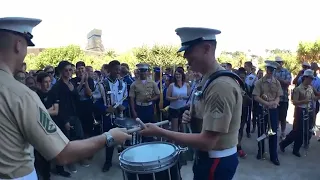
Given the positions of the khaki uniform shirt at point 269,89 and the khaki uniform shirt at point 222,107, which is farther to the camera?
the khaki uniform shirt at point 269,89

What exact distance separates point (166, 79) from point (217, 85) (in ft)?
22.1

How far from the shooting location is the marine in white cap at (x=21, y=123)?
148cm

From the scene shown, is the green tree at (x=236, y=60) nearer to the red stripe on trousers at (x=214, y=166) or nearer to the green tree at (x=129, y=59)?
the green tree at (x=129, y=59)

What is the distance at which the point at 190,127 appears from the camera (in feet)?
8.83

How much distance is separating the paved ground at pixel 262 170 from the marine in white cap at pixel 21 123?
369 cm

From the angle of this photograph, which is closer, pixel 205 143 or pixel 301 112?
pixel 205 143

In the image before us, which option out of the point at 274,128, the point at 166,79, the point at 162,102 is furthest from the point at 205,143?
the point at 166,79

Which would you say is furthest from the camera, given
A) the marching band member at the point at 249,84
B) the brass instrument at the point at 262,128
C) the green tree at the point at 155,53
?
the green tree at the point at 155,53

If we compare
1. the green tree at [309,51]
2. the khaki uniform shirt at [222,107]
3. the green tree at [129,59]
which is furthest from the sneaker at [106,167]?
the green tree at [129,59]

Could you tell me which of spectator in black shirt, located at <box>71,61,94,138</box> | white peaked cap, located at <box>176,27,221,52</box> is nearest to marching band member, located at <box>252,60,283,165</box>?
spectator in black shirt, located at <box>71,61,94,138</box>

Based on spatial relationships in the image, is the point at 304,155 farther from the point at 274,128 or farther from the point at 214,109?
the point at 214,109

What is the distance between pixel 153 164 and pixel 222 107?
80cm

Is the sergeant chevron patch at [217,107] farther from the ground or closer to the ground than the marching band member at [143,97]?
farther from the ground

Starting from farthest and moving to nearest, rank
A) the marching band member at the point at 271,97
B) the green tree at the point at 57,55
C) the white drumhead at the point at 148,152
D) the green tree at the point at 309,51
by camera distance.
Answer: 1. the green tree at the point at 57,55
2. the green tree at the point at 309,51
3. the marching band member at the point at 271,97
4. the white drumhead at the point at 148,152
